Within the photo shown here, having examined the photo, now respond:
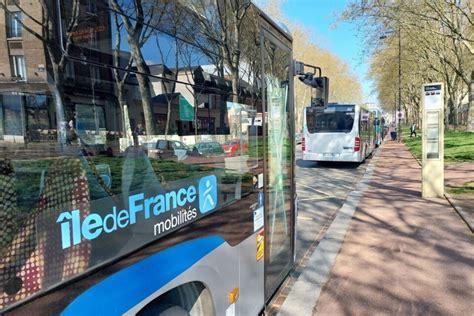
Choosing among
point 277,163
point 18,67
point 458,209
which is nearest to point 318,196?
point 458,209

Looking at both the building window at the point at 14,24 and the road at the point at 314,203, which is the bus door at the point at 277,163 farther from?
the building window at the point at 14,24

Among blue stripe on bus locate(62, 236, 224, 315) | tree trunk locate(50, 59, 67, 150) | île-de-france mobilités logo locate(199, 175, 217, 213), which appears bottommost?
blue stripe on bus locate(62, 236, 224, 315)

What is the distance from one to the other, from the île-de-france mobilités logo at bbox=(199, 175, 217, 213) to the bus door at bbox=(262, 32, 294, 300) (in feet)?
3.32

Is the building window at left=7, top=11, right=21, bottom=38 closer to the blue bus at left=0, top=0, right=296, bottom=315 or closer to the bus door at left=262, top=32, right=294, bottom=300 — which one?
the blue bus at left=0, top=0, right=296, bottom=315

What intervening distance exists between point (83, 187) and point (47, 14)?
683mm

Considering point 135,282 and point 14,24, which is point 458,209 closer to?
point 135,282

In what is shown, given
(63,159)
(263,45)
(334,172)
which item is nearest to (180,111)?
(63,159)

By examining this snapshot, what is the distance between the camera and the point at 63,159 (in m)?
1.54

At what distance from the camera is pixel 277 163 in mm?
3750

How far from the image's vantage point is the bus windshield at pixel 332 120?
54.4 feet

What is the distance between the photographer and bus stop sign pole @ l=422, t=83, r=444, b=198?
859 cm

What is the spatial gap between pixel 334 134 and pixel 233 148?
14590 millimetres

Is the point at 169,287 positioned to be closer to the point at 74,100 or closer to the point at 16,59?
the point at 74,100

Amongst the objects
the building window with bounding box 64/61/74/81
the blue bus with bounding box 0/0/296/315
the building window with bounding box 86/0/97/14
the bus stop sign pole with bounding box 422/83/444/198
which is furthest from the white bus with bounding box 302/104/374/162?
the building window with bounding box 64/61/74/81
